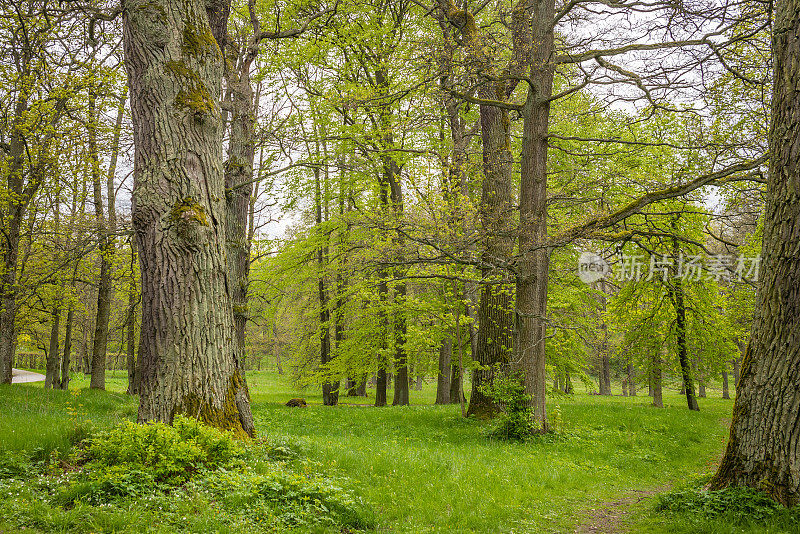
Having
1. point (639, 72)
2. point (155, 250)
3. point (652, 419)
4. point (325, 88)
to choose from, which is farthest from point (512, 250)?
point (325, 88)

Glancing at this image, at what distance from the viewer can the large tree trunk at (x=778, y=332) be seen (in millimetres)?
→ 5129

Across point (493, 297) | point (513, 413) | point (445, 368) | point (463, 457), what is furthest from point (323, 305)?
point (463, 457)

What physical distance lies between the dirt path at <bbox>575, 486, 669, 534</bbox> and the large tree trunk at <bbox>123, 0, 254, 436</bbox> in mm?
4620

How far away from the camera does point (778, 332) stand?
5.27m

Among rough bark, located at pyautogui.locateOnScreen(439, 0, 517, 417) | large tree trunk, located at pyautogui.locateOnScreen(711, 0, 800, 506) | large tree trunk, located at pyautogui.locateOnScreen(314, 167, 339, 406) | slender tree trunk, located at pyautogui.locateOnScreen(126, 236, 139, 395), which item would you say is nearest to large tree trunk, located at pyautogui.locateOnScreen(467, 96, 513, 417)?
rough bark, located at pyautogui.locateOnScreen(439, 0, 517, 417)

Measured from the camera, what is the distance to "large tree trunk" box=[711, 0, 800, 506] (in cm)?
513

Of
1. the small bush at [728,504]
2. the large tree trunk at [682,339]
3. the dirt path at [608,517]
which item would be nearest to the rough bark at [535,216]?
the dirt path at [608,517]

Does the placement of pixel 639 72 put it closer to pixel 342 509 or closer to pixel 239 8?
pixel 342 509

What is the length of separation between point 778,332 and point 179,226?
280 inches

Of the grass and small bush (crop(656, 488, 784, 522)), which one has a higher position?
small bush (crop(656, 488, 784, 522))

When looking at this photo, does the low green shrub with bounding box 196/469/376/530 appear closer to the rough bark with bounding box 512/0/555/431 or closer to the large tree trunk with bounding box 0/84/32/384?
the rough bark with bounding box 512/0/555/431

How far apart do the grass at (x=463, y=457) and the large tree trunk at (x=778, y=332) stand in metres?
0.95

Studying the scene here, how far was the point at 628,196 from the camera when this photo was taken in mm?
16312

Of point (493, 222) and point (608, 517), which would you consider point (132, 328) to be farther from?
point (608, 517)
